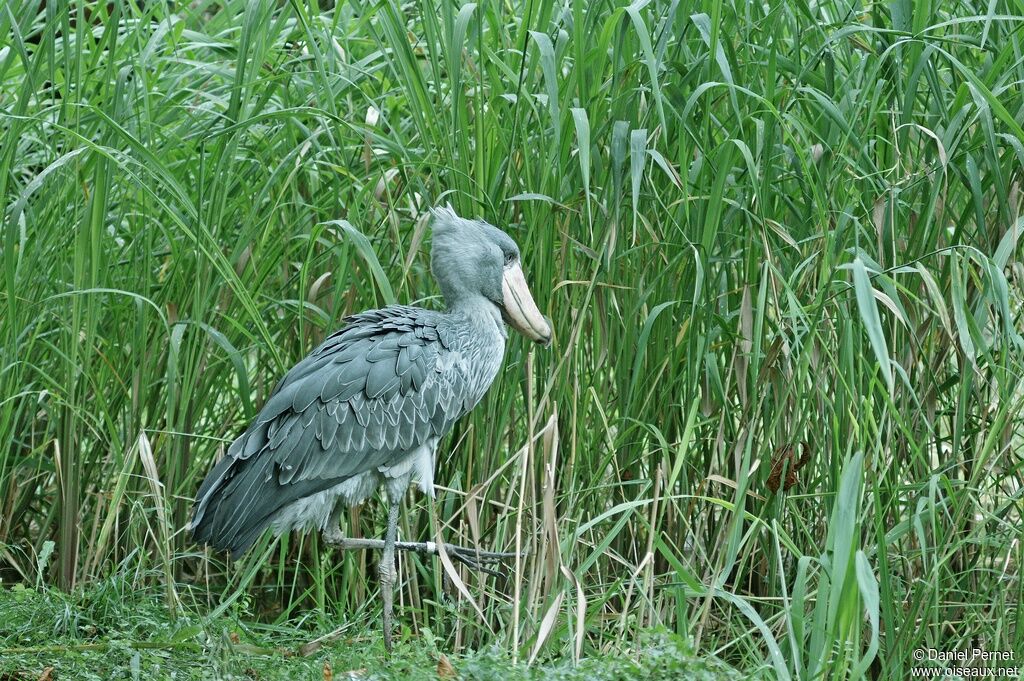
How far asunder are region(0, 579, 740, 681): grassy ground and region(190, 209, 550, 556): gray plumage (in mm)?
261

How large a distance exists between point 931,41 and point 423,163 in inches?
47.8

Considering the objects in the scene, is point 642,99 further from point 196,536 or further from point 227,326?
point 196,536

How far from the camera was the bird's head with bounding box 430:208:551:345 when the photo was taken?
2873 millimetres

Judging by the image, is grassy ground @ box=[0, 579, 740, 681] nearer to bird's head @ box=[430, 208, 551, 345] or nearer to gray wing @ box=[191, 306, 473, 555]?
Answer: gray wing @ box=[191, 306, 473, 555]

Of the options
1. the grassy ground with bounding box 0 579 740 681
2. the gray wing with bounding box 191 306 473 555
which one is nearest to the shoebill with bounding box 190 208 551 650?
the gray wing with bounding box 191 306 473 555

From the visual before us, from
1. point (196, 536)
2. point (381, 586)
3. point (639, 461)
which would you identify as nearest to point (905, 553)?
point (639, 461)

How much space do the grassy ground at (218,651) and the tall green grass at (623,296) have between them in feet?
0.38

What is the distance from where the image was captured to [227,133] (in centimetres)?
297

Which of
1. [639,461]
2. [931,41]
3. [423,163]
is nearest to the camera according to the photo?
[931,41]

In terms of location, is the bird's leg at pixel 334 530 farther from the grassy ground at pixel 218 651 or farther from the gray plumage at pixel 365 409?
the grassy ground at pixel 218 651

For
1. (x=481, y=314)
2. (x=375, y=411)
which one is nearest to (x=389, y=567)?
(x=375, y=411)

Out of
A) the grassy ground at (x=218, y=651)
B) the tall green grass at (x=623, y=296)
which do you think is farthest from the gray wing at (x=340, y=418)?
the grassy ground at (x=218, y=651)

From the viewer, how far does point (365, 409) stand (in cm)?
300

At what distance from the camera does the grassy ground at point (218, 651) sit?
2.42 metres
